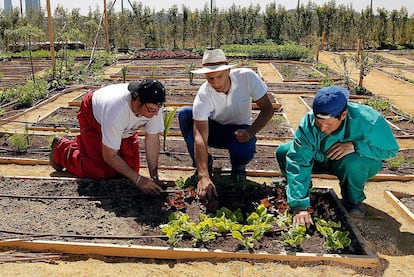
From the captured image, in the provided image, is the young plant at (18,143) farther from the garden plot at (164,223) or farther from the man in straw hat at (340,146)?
the man in straw hat at (340,146)

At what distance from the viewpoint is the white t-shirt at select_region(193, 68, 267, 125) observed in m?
3.50

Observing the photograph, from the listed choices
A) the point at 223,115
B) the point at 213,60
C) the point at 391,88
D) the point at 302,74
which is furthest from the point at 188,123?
the point at 302,74

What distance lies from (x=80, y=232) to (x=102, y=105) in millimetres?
1001

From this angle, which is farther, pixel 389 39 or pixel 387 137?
pixel 389 39

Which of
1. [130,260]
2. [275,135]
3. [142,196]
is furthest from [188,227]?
[275,135]

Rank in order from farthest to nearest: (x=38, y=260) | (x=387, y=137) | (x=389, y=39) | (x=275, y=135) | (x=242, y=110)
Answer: (x=389, y=39), (x=275, y=135), (x=242, y=110), (x=387, y=137), (x=38, y=260)

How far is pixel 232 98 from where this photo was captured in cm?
364

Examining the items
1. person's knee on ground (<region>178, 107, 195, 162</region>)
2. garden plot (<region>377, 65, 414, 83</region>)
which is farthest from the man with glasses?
garden plot (<region>377, 65, 414, 83</region>)

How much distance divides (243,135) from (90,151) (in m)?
1.32

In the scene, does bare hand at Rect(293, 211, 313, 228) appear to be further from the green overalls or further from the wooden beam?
the wooden beam

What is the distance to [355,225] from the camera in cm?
322

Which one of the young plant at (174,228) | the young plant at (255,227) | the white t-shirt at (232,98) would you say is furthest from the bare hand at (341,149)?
the young plant at (174,228)

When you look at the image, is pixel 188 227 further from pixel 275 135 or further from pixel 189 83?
pixel 189 83

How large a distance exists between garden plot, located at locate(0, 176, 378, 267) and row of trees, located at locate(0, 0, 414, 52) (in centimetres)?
1613
